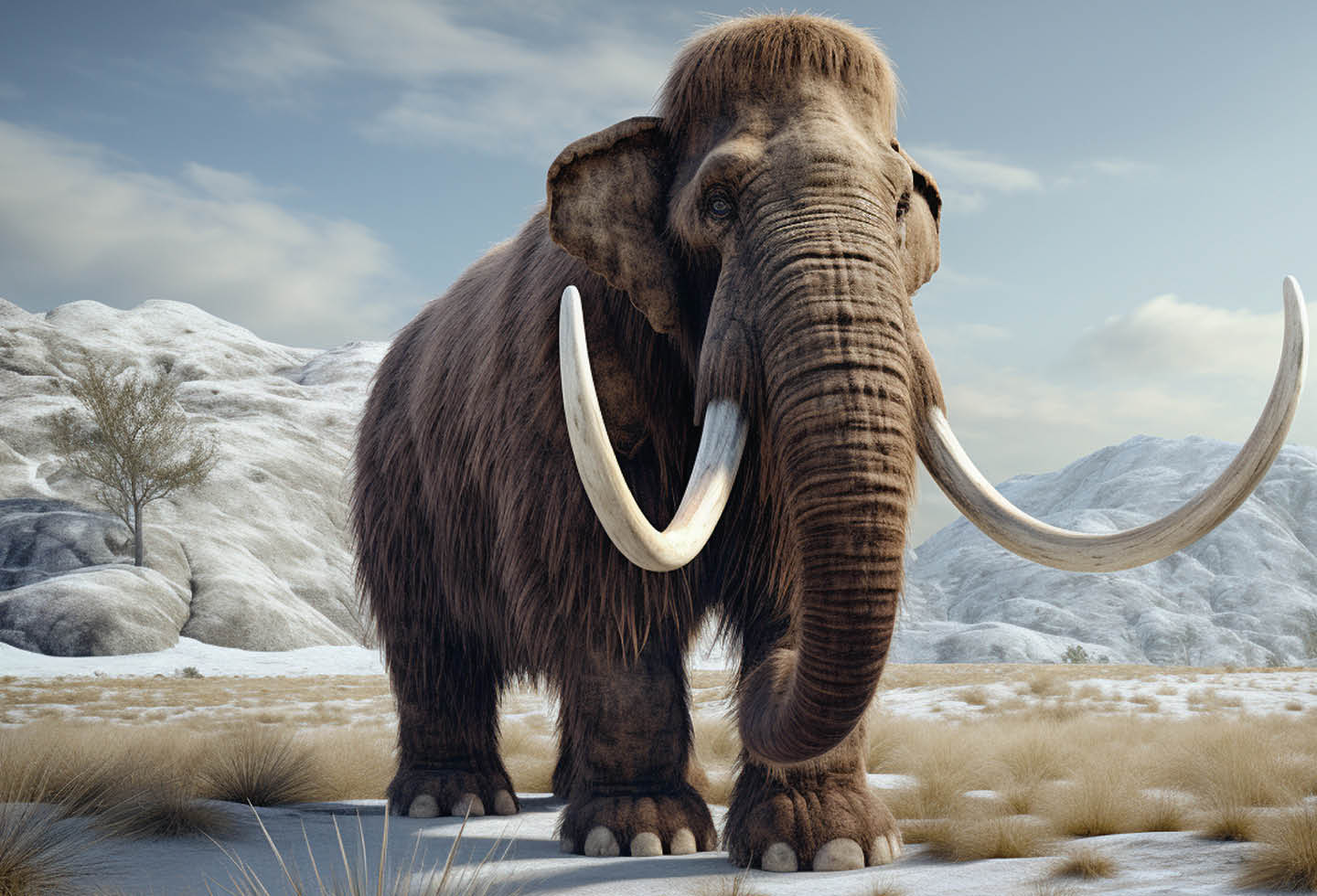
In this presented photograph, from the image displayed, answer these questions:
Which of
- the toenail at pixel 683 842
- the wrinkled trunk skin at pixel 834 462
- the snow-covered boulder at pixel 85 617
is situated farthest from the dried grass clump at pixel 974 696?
the snow-covered boulder at pixel 85 617

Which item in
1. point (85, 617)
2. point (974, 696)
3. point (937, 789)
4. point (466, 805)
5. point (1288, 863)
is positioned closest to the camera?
point (1288, 863)

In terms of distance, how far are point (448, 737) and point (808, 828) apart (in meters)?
2.41

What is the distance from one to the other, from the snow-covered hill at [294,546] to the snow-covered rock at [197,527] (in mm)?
82

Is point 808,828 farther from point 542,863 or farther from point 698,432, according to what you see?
point 698,432

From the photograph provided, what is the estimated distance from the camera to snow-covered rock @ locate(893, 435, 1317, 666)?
6588 cm

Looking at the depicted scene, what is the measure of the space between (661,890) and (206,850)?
1.73 meters

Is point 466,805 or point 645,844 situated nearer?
point 645,844

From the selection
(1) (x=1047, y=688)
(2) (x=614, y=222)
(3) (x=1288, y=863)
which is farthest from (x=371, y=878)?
(1) (x=1047, y=688)

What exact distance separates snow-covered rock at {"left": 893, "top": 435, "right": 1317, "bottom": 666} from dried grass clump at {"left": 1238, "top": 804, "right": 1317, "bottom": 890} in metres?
53.4

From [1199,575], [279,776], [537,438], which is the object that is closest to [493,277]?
[537,438]

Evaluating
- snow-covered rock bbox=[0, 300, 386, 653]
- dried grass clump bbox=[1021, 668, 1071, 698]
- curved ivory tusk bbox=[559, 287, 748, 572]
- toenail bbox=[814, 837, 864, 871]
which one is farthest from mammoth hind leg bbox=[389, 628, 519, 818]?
snow-covered rock bbox=[0, 300, 386, 653]

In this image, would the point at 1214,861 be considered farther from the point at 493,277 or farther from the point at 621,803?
the point at 493,277

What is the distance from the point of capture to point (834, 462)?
299 cm

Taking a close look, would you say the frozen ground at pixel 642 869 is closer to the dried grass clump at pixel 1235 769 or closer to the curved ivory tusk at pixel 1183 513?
the dried grass clump at pixel 1235 769
